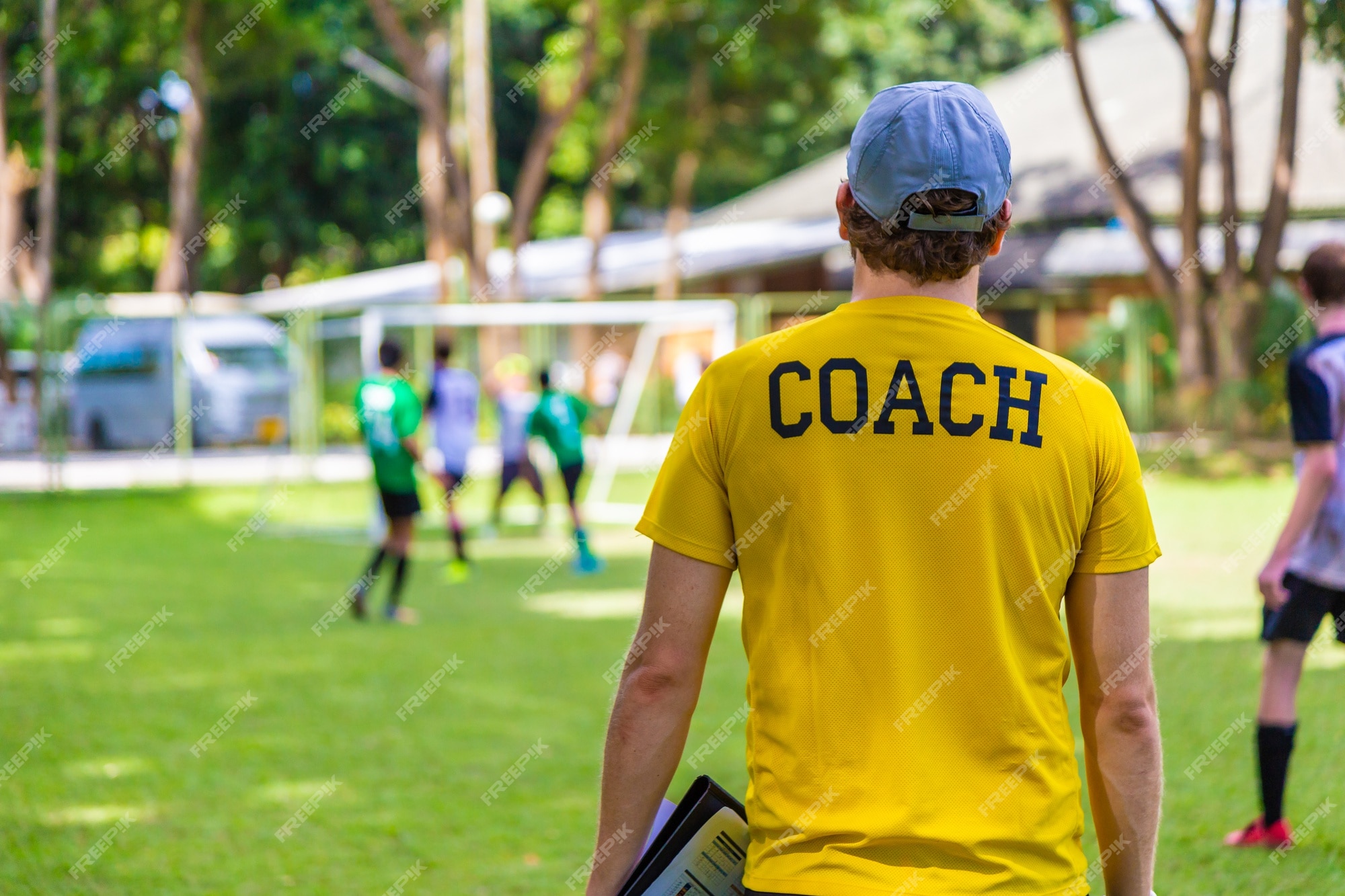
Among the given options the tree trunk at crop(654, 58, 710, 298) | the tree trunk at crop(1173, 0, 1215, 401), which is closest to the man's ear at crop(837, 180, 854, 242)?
the tree trunk at crop(1173, 0, 1215, 401)

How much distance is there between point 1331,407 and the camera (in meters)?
4.61

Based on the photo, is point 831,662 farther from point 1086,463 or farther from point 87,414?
point 87,414

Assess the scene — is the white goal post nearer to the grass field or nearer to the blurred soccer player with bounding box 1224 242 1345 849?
the grass field

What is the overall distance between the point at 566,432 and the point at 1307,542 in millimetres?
9300

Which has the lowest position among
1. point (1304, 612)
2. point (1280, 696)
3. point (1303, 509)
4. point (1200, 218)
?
point (1280, 696)

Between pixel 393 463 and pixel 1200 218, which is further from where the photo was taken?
pixel 1200 218

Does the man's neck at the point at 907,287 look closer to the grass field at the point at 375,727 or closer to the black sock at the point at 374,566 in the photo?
the grass field at the point at 375,727

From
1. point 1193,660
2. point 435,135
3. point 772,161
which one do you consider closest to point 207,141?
point 772,161

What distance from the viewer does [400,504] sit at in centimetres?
1077

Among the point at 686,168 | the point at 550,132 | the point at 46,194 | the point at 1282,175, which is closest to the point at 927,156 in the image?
the point at 1282,175

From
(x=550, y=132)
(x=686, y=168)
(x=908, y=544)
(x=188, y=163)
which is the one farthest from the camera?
(x=686, y=168)

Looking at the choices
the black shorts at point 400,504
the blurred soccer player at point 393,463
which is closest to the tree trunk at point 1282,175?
the blurred soccer player at point 393,463

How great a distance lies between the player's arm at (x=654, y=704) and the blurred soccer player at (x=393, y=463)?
8.86 meters

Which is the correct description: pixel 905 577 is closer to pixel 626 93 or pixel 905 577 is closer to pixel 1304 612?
pixel 1304 612
